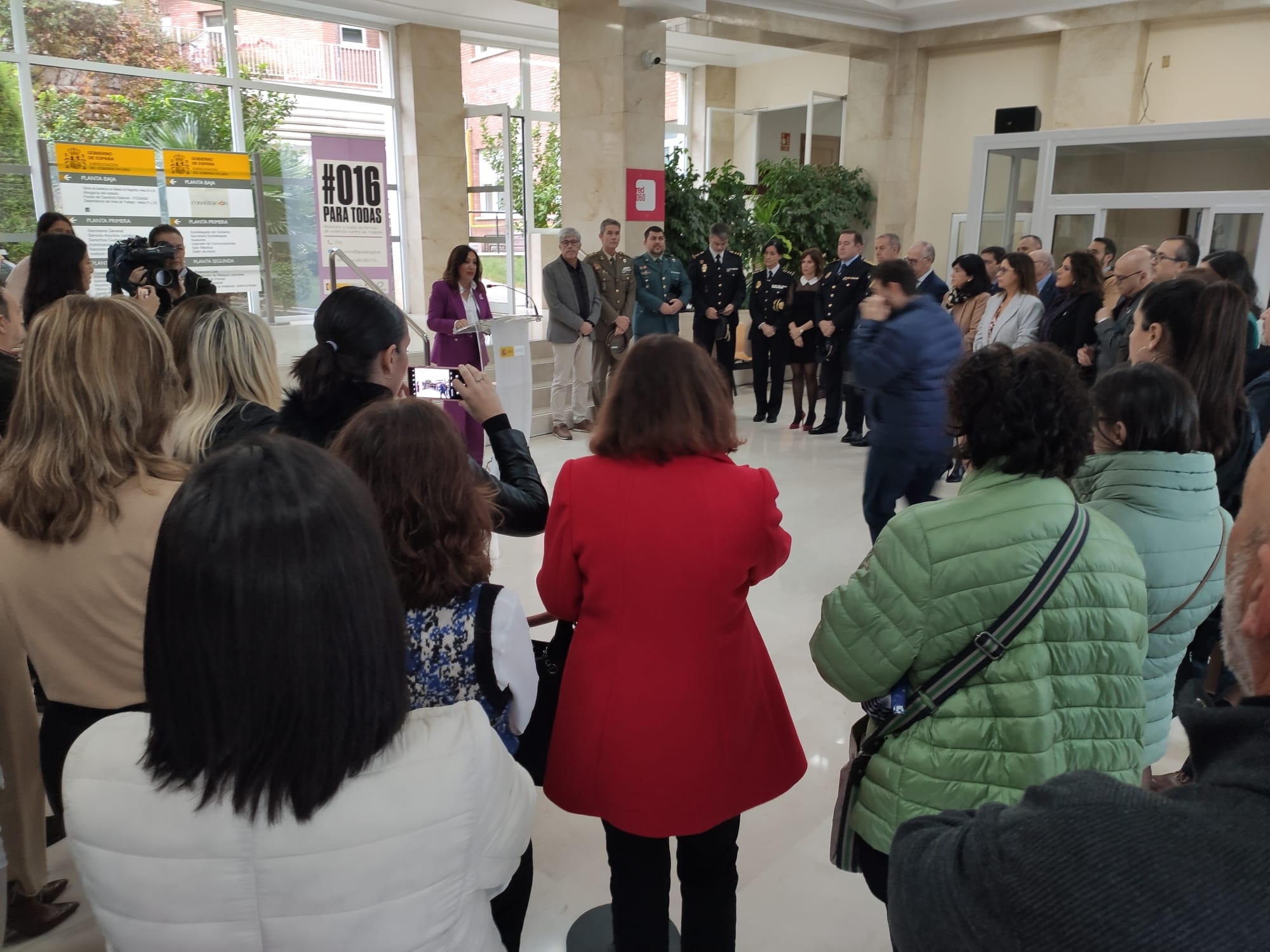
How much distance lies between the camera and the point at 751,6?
29.1 feet

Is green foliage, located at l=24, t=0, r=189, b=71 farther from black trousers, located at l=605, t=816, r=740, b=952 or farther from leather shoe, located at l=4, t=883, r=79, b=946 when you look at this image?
black trousers, located at l=605, t=816, r=740, b=952

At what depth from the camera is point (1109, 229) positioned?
8867 mm

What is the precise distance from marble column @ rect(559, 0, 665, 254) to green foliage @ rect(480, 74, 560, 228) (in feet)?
8.79

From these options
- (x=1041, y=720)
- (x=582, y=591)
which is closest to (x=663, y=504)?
(x=582, y=591)

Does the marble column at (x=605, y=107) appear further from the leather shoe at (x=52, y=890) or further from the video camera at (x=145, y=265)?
the leather shoe at (x=52, y=890)

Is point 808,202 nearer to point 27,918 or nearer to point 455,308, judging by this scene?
point 455,308

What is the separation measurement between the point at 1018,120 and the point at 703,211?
379 centimetres

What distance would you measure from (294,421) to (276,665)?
1251 mm

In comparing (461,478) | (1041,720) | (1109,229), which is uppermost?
(1109,229)

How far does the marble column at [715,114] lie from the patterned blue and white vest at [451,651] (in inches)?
525

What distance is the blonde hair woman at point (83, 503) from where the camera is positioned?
1.50 metres

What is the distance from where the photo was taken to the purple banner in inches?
290

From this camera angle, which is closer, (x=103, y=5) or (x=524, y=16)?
(x=103, y=5)

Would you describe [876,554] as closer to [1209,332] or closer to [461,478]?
[461,478]
